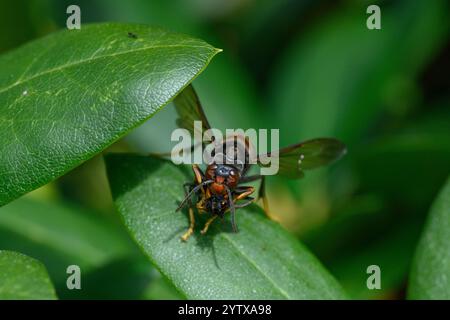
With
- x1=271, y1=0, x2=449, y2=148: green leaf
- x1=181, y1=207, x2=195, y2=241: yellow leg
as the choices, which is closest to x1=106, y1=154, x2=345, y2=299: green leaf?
x1=181, y1=207, x2=195, y2=241: yellow leg

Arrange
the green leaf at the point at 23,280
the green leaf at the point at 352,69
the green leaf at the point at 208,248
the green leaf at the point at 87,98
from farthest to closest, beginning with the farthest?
the green leaf at the point at 352,69, the green leaf at the point at 208,248, the green leaf at the point at 87,98, the green leaf at the point at 23,280

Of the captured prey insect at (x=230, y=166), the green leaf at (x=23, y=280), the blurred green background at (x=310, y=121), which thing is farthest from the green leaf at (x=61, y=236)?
the green leaf at (x=23, y=280)

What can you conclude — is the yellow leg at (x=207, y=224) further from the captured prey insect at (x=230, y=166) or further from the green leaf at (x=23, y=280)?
the green leaf at (x=23, y=280)

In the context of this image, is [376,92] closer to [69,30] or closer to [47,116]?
[69,30]

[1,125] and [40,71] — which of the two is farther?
[40,71]

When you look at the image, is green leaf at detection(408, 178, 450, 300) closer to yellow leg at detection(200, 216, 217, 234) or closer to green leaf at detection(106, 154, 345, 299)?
green leaf at detection(106, 154, 345, 299)

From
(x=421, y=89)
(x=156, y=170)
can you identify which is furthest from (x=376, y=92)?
(x=156, y=170)
